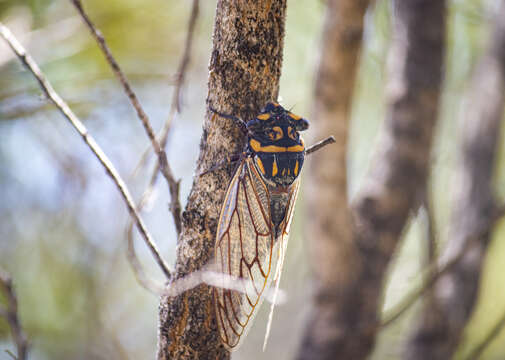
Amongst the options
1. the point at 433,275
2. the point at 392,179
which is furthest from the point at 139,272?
the point at 392,179

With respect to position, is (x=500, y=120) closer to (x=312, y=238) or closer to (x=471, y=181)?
(x=471, y=181)

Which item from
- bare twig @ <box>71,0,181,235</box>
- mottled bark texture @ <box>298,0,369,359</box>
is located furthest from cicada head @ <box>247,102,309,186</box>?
mottled bark texture @ <box>298,0,369,359</box>

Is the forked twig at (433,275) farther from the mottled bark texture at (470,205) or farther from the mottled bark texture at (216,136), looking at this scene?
the mottled bark texture at (470,205)

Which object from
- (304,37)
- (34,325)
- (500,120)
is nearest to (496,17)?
(500,120)

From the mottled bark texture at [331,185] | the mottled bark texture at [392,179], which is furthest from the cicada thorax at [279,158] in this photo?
the mottled bark texture at [392,179]

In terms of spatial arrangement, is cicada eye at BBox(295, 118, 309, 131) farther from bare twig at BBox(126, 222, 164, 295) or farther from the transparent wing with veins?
bare twig at BBox(126, 222, 164, 295)

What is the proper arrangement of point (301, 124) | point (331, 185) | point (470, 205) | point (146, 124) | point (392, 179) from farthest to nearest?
1. point (470, 205)
2. point (392, 179)
3. point (331, 185)
4. point (301, 124)
5. point (146, 124)

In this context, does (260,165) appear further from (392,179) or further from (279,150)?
(392,179)
